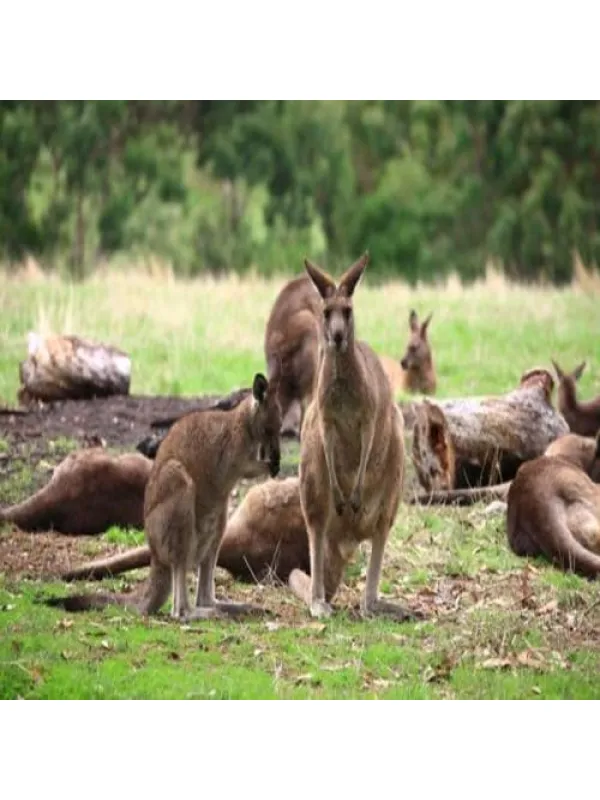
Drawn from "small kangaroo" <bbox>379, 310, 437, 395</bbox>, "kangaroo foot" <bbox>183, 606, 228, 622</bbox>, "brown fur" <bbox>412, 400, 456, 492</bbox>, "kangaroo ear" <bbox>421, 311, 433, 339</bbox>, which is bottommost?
"kangaroo foot" <bbox>183, 606, 228, 622</bbox>

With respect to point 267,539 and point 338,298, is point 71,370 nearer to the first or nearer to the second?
point 267,539

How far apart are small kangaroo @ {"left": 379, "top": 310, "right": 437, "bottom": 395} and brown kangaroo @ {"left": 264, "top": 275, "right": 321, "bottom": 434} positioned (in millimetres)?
420

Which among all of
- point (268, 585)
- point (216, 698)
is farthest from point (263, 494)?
point (216, 698)

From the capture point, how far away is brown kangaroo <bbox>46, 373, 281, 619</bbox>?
7629mm

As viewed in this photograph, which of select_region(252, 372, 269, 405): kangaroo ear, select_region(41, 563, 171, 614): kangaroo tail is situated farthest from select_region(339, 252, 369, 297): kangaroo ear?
select_region(41, 563, 171, 614): kangaroo tail

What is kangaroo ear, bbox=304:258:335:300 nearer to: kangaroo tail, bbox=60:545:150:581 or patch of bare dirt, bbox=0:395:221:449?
patch of bare dirt, bbox=0:395:221:449

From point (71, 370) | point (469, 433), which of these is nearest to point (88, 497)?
point (71, 370)

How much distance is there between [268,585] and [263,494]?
0.47m

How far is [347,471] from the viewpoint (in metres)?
7.90

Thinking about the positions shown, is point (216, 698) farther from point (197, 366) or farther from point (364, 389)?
point (197, 366)

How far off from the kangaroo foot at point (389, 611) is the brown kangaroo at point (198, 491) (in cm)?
56

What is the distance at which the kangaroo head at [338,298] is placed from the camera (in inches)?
297

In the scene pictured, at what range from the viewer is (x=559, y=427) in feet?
32.3

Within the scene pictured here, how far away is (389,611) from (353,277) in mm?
1516
